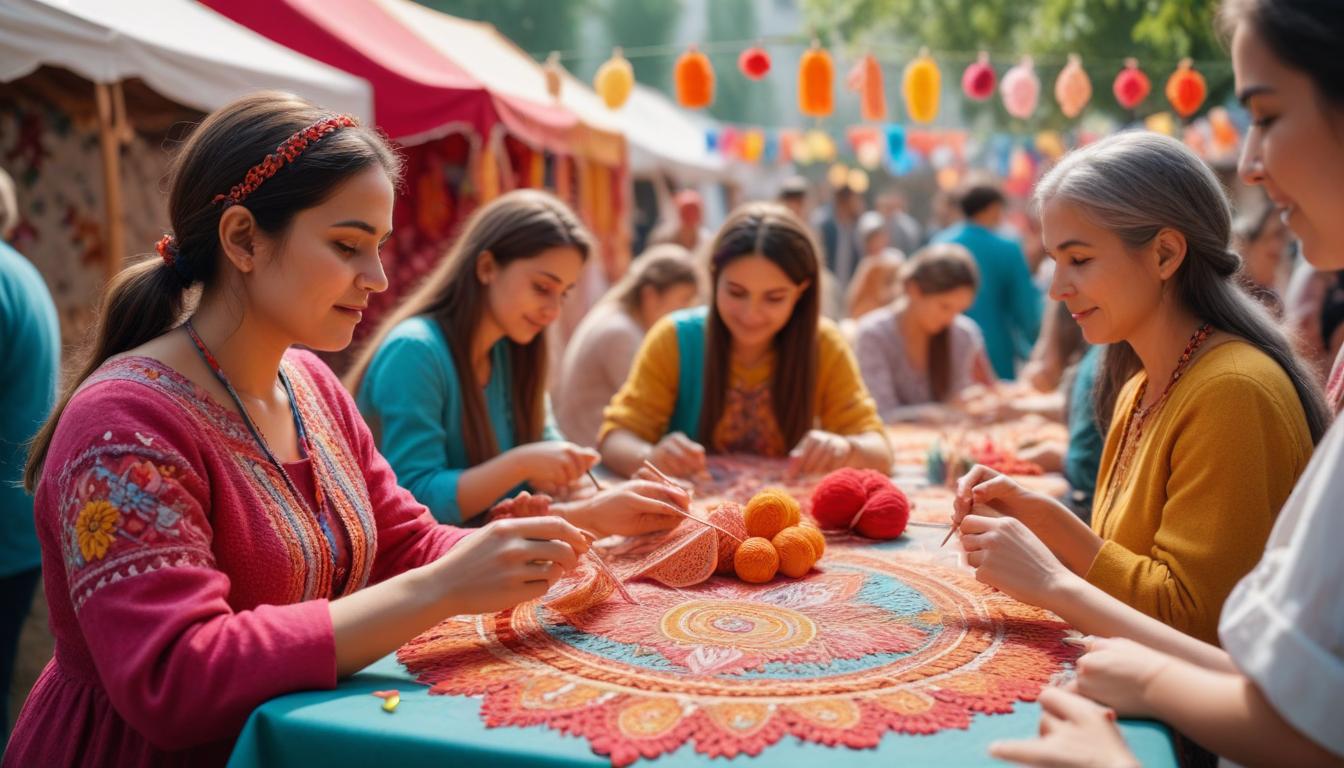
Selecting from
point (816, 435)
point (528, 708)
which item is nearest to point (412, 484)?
point (816, 435)

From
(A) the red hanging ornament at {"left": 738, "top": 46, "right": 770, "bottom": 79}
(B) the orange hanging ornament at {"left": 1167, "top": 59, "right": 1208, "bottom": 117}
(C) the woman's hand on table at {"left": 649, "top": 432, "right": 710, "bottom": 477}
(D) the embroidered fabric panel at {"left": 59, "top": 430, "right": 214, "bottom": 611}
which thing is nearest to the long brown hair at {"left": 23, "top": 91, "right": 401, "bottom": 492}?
(D) the embroidered fabric panel at {"left": 59, "top": 430, "right": 214, "bottom": 611}

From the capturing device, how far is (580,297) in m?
8.33

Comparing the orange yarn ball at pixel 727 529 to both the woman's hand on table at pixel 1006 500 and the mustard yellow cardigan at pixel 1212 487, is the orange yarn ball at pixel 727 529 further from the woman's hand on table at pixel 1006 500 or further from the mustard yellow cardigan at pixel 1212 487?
the mustard yellow cardigan at pixel 1212 487

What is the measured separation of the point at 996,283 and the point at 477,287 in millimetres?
4439

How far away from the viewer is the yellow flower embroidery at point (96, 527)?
123 cm

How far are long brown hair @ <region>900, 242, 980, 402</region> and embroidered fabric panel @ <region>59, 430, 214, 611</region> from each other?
3.80 metres

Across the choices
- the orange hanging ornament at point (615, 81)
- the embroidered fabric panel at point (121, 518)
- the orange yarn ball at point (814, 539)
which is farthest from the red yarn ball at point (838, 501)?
the orange hanging ornament at point (615, 81)

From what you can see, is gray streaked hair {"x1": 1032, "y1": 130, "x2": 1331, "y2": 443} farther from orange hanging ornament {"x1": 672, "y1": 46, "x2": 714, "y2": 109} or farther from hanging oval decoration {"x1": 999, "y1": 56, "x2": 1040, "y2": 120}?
hanging oval decoration {"x1": 999, "y1": 56, "x2": 1040, "y2": 120}

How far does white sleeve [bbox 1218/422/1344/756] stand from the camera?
102 cm

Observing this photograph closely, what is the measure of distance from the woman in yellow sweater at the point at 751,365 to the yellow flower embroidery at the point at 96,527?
6.29ft

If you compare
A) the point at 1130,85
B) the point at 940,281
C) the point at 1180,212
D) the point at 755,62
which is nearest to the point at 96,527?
the point at 1180,212

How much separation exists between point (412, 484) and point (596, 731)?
140 cm

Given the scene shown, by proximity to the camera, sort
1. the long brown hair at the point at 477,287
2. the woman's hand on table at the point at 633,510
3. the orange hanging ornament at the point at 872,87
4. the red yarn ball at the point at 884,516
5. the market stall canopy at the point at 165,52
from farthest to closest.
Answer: the orange hanging ornament at the point at 872,87
the market stall canopy at the point at 165,52
the long brown hair at the point at 477,287
the red yarn ball at the point at 884,516
the woman's hand on table at the point at 633,510

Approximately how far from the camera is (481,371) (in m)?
2.74
